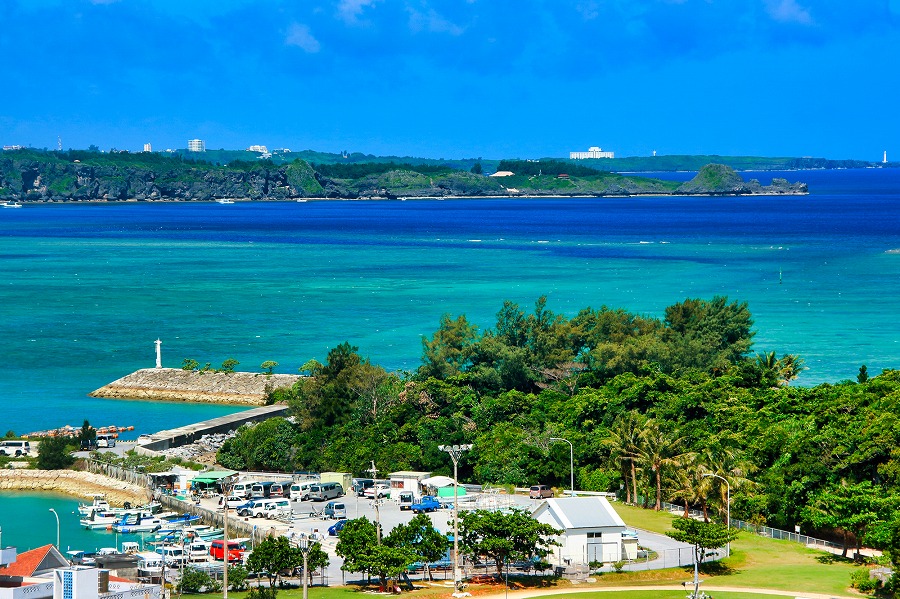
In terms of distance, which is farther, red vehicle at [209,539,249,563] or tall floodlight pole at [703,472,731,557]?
tall floodlight pole at [703,472,731,557]

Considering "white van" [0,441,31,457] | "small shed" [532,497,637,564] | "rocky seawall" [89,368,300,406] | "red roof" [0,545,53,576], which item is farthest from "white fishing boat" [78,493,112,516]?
"rocky seawall" [89,368,300,406]

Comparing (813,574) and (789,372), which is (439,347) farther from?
(813,574)

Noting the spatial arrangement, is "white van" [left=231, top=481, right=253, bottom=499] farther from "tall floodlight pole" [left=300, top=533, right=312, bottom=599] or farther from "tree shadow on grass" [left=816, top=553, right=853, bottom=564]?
"tree shadow on grass" [left=816, top=553, right=853, bottom=564]

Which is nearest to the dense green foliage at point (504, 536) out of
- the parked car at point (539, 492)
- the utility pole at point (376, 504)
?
the utility pole at point (376, 504)

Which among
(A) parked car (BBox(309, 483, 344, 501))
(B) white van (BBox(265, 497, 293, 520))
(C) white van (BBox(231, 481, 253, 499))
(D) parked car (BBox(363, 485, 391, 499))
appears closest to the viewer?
(B) white van (BBox(265, 497, 293, 520))

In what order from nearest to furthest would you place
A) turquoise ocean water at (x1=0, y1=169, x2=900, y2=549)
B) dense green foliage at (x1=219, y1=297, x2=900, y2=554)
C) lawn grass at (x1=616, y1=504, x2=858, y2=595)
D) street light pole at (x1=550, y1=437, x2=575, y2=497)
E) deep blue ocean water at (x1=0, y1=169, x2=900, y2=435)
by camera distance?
lawn grass at (x1=616, y1=504, x2=858, y2=595) → dense green foliage at (x1=219, y1=297, x2=900, y2=554) → street light pole at (x1=550, y1=437, x2=575, y2=497) → turquoise ocean water at (x1=0, y1=169, x2=900, y2=549) → deep blue ocean water at (x1=0, y1=169, x2=900, y2=435)

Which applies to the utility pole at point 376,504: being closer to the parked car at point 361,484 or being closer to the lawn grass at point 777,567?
the parked car at point 361,484
